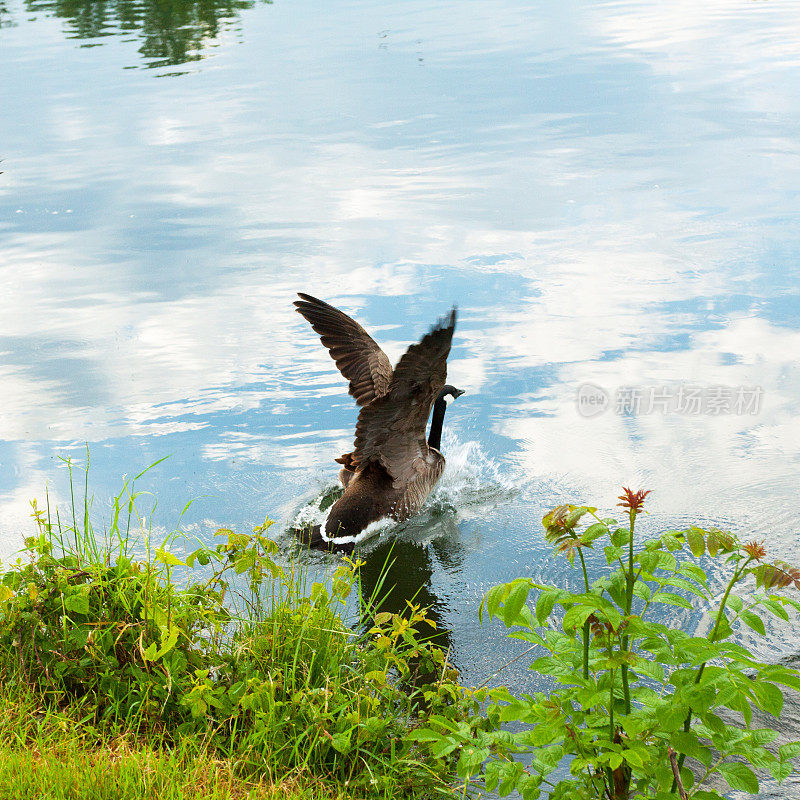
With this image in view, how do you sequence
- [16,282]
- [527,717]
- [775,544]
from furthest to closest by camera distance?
1. [16,282]
2. [775,544]
3. [527,717]

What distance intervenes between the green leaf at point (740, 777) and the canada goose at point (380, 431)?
11.4 feet

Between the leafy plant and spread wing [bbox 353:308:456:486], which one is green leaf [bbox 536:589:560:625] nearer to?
the leafy plant

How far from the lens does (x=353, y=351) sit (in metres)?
7.10

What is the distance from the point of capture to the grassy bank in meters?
3.60

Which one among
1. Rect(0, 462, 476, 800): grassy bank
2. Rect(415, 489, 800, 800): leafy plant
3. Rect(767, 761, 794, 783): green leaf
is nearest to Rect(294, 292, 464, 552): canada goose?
Rect(0, 462, 476, 800): grassy bank

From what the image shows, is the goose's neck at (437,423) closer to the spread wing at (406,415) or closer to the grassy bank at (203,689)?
the spread wing at (406,415)

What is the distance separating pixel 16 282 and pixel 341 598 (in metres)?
7.93

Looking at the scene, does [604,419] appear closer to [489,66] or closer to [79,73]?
[489,66]

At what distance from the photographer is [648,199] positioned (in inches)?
448

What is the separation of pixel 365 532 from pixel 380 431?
710 mm

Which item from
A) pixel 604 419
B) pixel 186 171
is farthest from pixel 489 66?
pixel 604 419

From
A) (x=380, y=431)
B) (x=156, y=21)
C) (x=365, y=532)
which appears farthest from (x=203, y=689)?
(x=156, y=21)

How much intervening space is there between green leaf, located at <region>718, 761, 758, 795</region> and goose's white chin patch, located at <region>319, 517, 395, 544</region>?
3.71 meters

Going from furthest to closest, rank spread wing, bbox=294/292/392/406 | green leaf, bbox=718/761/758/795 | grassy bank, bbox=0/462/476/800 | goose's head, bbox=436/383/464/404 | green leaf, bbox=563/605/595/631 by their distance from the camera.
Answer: goose's head, bbox=436/383/464/404
spread wing, bbox=294/292/392/406
grassy bank, bbox=0/462/476/800
green leaf, bbox=718/761/758/795
green leaf, bbox=563/605/595/631
